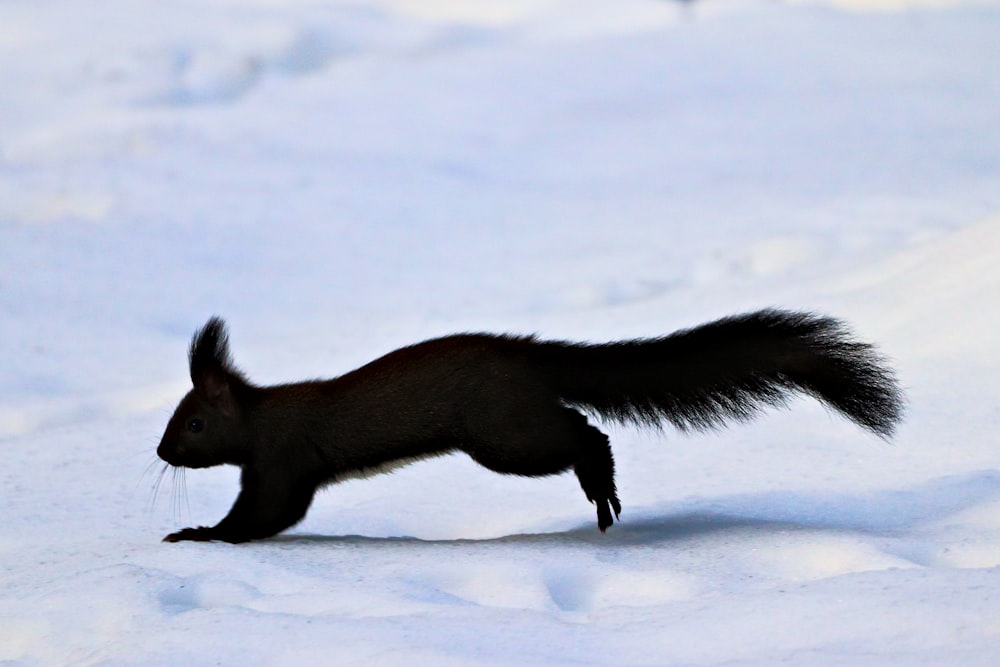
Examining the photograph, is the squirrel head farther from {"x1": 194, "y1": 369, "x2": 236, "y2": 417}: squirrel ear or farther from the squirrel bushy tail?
the squirrel bushy tail

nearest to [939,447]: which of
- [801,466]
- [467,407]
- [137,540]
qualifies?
[801,466]

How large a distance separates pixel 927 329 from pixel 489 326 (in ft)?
7.78

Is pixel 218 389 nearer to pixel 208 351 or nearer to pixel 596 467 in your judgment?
pixel 208 351

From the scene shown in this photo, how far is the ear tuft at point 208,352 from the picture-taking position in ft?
14.2

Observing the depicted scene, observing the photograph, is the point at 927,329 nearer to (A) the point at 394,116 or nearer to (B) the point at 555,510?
(B) the point at 555,510

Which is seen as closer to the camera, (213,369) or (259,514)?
(259,514)

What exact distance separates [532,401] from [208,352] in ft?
3.33

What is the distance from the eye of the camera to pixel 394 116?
457 inches

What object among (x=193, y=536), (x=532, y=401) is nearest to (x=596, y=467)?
(x=532, y=401)

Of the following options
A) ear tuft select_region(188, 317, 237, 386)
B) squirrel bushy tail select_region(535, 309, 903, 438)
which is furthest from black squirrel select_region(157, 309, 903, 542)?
ear tuft select_region(188, 317, 237, 386)

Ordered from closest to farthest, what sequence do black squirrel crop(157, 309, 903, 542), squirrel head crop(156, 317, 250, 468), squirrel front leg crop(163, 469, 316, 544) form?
1. black squirrel crop(157, 309, 903, 542)
2. squirrel front leg crop(163, 469, 316, 544)
3. squirrel head crop(156, 317, 250, 468)

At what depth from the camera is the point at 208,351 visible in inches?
171

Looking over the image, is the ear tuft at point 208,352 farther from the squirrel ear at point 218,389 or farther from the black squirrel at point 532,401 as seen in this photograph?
the black squirrel at point 532,401

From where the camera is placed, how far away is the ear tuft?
4332 mm
